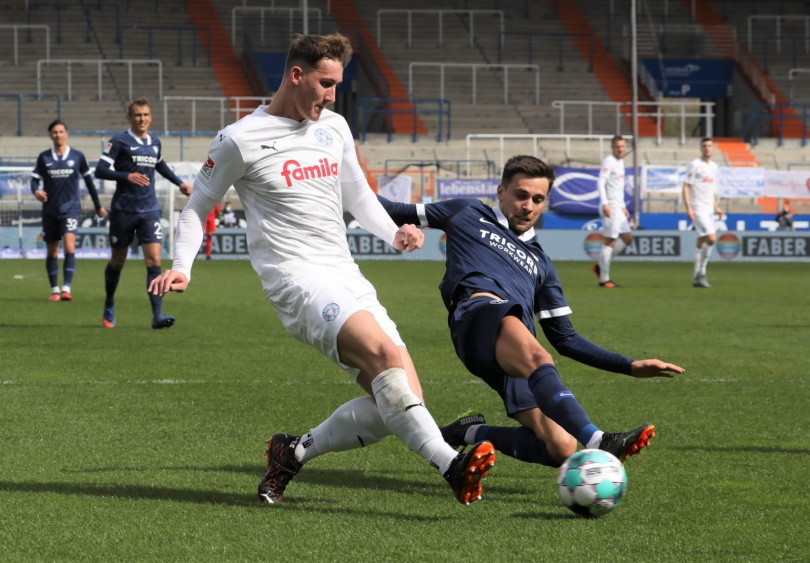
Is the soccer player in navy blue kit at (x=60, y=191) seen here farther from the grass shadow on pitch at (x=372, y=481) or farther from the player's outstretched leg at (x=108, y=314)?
the grass shadow on pitch at (x=372, y=481)

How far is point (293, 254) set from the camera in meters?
4.92

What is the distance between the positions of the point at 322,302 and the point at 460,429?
4.37ft

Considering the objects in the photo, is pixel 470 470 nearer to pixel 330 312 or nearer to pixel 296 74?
pixel 330 312

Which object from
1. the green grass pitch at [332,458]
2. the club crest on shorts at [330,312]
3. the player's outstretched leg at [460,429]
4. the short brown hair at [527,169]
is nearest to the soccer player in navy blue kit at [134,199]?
the green grass pitch at [332,458]

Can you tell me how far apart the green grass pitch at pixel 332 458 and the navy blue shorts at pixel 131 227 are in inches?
34.7

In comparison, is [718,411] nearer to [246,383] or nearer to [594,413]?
[594,413]

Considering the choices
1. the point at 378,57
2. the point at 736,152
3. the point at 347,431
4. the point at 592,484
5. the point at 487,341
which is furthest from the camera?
the point at 378,57

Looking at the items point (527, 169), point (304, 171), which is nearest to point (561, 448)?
point (527, 169)

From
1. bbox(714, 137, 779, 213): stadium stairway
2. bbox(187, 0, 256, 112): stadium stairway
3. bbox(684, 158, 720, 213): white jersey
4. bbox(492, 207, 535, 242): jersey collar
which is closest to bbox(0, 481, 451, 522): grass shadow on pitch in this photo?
bbox(492, 207, 535, 242): jersey collar

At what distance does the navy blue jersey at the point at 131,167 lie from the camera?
11.7 metres

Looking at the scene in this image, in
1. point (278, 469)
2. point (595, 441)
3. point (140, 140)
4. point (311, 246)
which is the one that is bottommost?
point (278, 469)

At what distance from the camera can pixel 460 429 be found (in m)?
5.79

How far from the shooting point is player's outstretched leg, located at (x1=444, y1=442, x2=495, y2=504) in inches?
172

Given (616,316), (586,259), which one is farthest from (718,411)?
(586,259)
